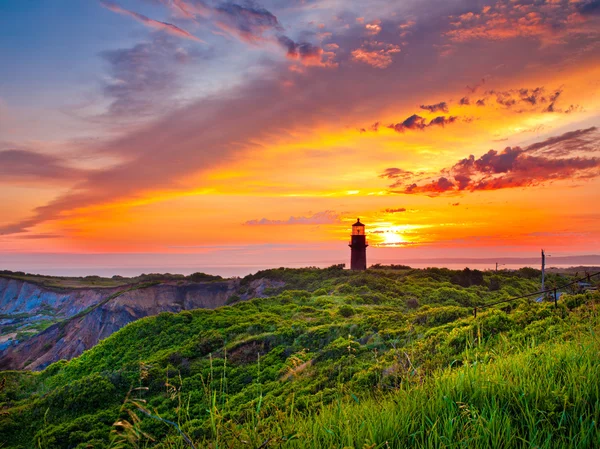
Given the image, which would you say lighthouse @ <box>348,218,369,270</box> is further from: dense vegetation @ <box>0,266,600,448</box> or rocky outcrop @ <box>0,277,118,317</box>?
rocky outcrop @ <box>0,277,118,317</box>

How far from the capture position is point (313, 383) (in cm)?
1117

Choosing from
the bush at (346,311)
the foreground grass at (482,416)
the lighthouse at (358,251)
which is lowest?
the bush at (346,311)

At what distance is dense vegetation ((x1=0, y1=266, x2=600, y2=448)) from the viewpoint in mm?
3369

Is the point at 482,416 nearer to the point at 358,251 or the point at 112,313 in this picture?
the point at 358,251

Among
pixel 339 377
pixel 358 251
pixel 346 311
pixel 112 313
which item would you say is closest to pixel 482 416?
pixel 339 377

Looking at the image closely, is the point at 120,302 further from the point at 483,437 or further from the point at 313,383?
the point at 483,437

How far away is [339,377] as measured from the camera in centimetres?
973

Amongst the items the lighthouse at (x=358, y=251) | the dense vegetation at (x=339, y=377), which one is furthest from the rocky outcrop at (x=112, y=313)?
the dense vegetation at (x=339, y=377)

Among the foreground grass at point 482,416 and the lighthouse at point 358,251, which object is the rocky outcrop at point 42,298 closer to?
the lighthouse at point 358,251

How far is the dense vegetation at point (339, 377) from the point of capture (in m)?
3.37

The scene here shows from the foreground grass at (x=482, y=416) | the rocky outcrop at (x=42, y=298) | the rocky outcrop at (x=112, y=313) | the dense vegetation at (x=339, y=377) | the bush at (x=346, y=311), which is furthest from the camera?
the rocky outcrop at (x=42, y=298)

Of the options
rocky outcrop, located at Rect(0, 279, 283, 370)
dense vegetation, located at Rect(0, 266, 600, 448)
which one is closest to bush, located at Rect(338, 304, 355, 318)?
dense vegetation, located at Rect(0, 266, 600, 448)

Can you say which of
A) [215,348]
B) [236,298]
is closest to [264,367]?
[215,348]

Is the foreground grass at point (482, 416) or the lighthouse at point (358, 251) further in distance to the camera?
the lighthouse at point (358, 251)
